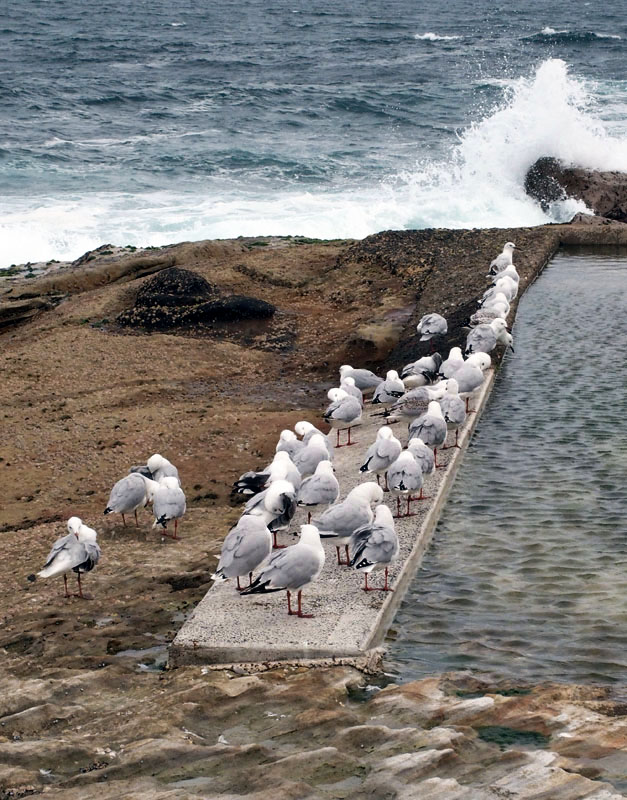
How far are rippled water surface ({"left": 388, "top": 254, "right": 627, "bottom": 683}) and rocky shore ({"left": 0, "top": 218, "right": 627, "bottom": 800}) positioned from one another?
0.74 m

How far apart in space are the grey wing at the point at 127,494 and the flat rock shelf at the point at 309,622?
1.80 metres

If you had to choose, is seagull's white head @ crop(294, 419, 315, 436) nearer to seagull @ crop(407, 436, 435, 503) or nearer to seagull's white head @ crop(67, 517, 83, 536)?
seagull @ crop(407, 436, 435, 503)

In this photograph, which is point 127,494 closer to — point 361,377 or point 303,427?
point 303,427

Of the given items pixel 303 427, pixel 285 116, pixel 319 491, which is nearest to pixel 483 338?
pixel 303 427

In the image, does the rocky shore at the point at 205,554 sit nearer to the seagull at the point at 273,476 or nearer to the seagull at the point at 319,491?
the seagull at the point at 273,476

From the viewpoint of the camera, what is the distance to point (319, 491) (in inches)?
439

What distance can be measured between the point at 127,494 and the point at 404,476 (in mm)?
2874

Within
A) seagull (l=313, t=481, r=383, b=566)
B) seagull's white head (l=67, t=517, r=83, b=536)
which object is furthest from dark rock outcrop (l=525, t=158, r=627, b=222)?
seagull's white head (l=67, t=517, r=83, b=536)

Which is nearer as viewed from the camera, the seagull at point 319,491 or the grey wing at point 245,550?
the grey wing at point 245,550

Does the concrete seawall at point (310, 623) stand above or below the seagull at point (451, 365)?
below

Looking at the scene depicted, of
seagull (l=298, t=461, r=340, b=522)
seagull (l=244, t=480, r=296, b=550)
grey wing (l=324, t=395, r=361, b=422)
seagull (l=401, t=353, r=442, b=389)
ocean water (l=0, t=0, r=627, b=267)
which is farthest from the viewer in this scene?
ocean water (l=0, t=0, r=627, b=267)

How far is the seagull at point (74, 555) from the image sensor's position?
10258 millimetres

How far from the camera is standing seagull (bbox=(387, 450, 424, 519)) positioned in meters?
11.3

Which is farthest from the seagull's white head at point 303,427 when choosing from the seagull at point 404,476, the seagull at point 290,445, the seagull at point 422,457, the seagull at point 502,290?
the seagull at point 502,290
